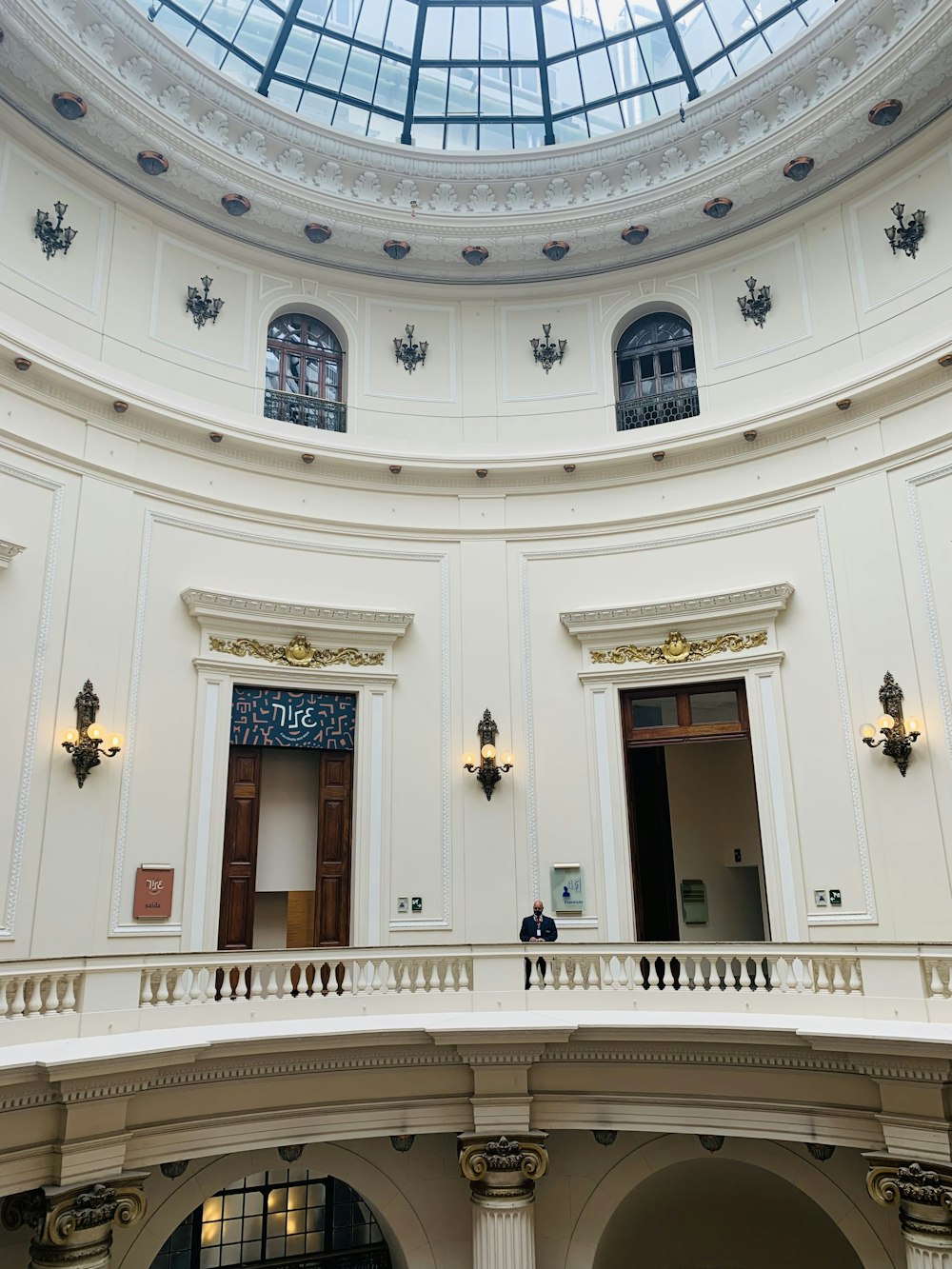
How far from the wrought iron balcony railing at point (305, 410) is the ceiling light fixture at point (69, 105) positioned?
3726mm

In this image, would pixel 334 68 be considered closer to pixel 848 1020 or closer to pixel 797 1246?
pixel 848 1020

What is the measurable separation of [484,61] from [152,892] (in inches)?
469

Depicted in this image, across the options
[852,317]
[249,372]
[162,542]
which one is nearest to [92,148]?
[249,372]

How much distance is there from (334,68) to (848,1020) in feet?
43.3

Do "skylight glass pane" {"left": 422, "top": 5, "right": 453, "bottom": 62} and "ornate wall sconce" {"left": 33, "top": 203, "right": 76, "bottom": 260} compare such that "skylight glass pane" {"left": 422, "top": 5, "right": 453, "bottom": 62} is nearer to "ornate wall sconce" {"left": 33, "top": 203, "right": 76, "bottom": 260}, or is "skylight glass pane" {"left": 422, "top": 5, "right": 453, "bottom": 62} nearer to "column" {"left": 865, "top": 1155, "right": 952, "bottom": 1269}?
"ornate wall sconce" {"left": 33, "top": 203, "right": 76, "bottom": 260}

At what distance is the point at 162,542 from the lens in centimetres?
1205

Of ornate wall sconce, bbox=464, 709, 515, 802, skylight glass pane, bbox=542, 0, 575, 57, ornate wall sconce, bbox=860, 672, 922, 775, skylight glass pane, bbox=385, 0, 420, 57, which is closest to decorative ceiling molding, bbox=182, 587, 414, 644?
ornate wall sconce, bbox=464, 709, 515, 802

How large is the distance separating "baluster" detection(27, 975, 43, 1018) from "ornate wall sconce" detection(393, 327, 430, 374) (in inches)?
365

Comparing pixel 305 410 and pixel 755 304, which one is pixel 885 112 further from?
pixel 305 410

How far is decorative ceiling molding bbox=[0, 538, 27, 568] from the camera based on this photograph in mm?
10430

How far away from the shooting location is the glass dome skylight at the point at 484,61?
43.9 feet

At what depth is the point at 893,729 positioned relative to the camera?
1079 cm

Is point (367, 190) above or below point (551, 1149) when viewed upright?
above

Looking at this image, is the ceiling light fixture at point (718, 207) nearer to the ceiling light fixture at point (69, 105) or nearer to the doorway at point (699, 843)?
the doorway at point (699, 843)
